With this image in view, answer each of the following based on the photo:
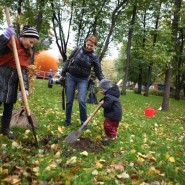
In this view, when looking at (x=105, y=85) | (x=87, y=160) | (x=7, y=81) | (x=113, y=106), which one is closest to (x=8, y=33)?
(x=7, y=81)

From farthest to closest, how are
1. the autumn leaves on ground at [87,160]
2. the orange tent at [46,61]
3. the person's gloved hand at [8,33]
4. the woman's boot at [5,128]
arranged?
the orange tent at [46,61], the woman's boot at [5,128], the person's gloved hand at [8,33], the autumn leaves on ground at [87,160]

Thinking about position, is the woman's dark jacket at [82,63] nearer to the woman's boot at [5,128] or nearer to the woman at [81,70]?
the woman at [81,70]

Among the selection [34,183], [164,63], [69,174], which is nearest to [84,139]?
[69,174]

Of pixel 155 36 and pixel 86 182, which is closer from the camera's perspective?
pixel 86 182

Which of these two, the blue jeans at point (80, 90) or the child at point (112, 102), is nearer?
the child at point (112, 102)

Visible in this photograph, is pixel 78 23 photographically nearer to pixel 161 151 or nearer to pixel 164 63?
pixel 164 63

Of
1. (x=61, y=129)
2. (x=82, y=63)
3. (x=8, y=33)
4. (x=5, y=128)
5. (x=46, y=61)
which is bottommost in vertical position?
(x=61, y=129)

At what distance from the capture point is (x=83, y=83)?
269 inches

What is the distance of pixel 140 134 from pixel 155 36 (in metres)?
A: 25.4

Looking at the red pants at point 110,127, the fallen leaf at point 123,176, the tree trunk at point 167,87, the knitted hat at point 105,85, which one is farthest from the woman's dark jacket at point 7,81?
the tree trunk at point 167,87

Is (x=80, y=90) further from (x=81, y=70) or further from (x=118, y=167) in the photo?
(x=118, y=167)

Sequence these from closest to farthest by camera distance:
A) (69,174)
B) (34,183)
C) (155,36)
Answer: (34,183) < (69,174) < (155,36)

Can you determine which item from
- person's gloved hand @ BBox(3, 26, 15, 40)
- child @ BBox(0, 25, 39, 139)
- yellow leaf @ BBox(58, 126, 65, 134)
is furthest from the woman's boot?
person's gloved hand @ BBox(3, 26, 15, 40)

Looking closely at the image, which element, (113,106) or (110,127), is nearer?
(113,106)
